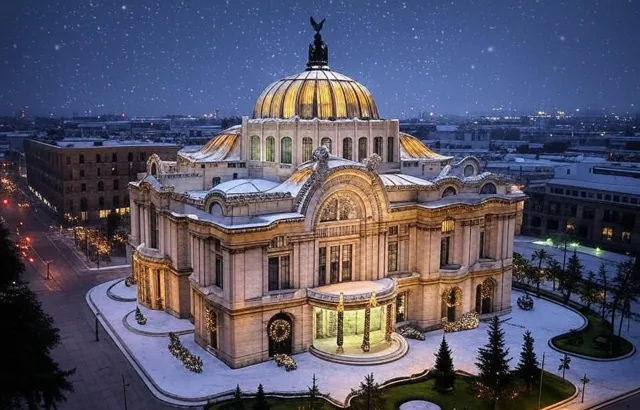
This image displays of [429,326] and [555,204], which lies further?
[555,204]

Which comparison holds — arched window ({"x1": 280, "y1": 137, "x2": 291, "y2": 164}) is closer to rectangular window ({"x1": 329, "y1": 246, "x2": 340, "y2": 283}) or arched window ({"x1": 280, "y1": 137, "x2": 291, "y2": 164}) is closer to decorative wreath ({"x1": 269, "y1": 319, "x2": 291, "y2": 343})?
rectangular window ({"x1": 329, "y1": 246, "x2": 340, "y2": 283})

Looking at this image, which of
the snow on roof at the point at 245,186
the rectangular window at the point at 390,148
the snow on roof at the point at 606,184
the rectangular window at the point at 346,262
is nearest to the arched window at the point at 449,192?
the rectangular window at the point at 390,148

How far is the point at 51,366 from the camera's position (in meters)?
33.7

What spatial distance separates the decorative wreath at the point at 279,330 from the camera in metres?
46.5

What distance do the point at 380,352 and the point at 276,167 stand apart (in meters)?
20.1

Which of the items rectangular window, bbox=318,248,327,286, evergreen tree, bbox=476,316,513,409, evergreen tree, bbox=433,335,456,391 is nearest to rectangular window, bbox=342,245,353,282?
rectangular window, bbox=318,248,327,286

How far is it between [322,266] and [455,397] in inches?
581

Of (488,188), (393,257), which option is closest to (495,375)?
(393,257)

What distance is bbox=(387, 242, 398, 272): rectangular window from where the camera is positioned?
174 ft

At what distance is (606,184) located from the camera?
87125 mm

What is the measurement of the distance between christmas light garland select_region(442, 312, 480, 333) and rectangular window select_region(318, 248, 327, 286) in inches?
476

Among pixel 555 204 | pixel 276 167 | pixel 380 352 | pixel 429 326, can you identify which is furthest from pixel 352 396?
pixel 555 204

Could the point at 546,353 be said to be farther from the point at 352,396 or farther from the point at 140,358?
the point at 140,358

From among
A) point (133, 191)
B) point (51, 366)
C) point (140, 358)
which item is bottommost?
point (140, 358)
